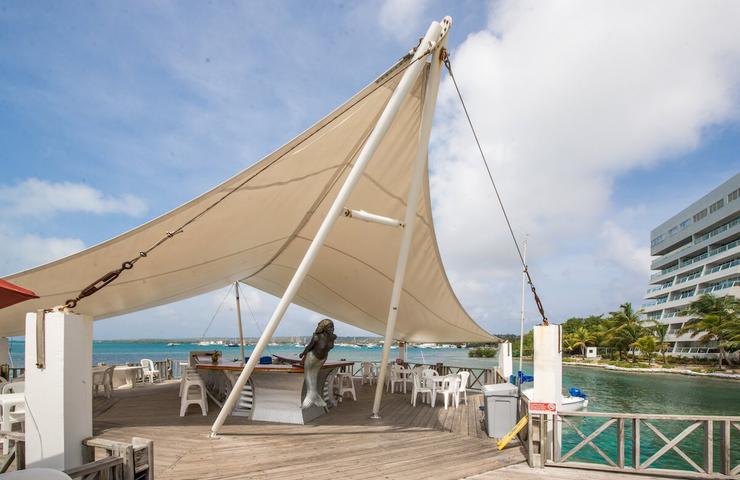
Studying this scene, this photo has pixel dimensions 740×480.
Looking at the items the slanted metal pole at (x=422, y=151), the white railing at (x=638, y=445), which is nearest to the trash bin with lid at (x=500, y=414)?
the white railing at (x=638, y=445)

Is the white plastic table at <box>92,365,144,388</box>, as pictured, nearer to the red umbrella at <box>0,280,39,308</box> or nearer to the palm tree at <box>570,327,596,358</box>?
the red umbrella at <box>0,280,39,308</box>

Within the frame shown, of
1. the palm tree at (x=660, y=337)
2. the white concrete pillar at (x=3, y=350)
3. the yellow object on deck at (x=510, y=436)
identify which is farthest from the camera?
the palm tree at (x=660, y=337)

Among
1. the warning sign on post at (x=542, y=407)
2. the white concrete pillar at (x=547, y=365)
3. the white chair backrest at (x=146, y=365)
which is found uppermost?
the white concrete pillar at (x=547, y=365)

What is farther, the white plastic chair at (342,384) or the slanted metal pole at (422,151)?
the white plastic chair at (342,384)

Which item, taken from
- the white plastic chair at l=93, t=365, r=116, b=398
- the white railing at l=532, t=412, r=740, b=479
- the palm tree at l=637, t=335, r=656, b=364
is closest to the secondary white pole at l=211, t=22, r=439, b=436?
the white railing at l=532, t=412, r=740, b=479

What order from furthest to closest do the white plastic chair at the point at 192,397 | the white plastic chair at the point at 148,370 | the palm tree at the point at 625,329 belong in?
1. the palm tree at the point at 625,329
2. the white plastic chair at the point at 148,370
3. the white plastic chair at the point at 192,397

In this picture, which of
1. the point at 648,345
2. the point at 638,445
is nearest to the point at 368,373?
the point at 638,445

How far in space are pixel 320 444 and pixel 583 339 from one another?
4749 centimetres

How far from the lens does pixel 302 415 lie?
7.02 metres

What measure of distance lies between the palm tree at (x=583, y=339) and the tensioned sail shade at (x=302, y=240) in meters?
41.9

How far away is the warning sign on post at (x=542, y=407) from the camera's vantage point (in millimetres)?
5044

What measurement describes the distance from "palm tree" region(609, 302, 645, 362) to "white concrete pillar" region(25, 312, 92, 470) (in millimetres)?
43894

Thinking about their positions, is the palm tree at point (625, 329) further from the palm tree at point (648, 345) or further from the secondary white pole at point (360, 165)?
the secondary white pole at point (360, 165)

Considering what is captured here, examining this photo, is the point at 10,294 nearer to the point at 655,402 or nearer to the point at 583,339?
the point at 655,402
